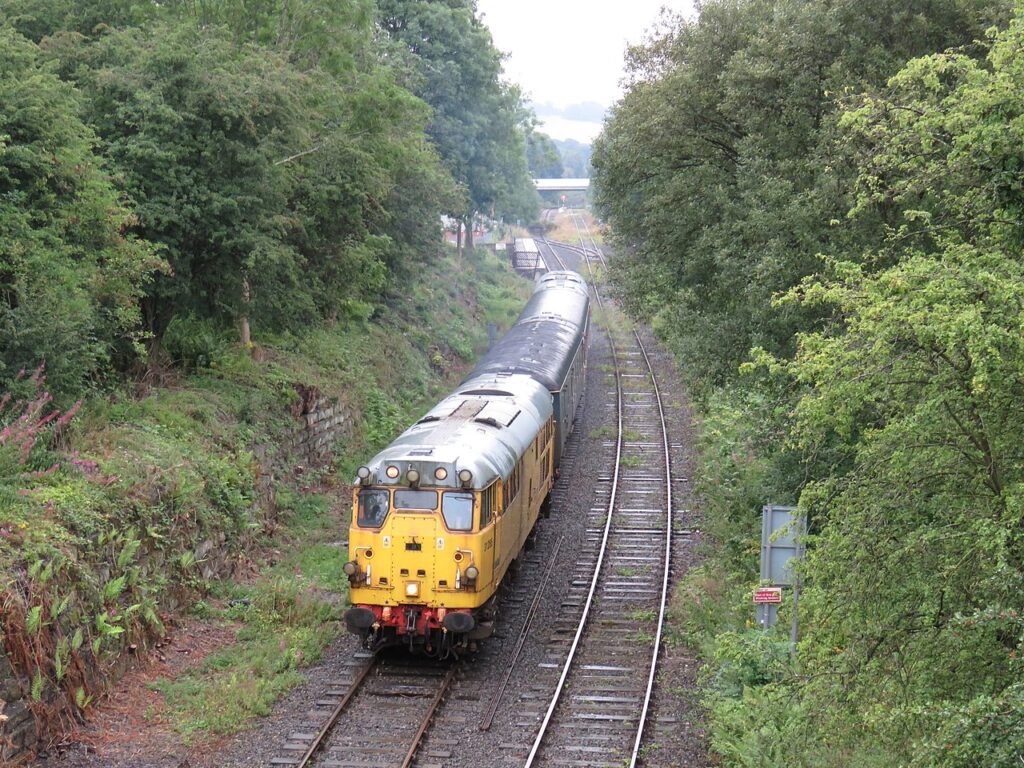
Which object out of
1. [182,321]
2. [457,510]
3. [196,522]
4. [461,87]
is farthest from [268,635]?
[461,87]

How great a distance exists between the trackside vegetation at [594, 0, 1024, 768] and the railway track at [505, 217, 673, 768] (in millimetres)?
911

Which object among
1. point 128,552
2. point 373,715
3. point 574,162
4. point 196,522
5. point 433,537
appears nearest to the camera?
point 373,715

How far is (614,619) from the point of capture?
1755cm

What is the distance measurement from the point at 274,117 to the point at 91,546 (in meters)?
10.7

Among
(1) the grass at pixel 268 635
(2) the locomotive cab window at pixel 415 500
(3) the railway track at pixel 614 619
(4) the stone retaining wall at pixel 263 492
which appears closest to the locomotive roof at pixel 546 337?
(3) the railway track at pixel 614 619

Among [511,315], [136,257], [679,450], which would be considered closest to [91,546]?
[136,257]

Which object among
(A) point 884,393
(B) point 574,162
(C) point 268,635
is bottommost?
(C) point 268,635

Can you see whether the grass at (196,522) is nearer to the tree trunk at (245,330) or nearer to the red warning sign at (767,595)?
the tree trunk at (245,330)

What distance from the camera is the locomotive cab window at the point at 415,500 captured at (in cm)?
1477

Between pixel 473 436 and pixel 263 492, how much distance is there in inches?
254

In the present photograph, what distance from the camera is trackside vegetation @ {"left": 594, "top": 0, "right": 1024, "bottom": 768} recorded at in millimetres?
7781

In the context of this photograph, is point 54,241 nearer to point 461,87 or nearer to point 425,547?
point 425,547

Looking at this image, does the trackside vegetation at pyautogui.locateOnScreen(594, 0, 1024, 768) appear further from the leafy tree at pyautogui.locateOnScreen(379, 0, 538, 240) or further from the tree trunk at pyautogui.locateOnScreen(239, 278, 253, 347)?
the leafy tree at pyautogui.locateOnScreen(379, 0, 538, 240)

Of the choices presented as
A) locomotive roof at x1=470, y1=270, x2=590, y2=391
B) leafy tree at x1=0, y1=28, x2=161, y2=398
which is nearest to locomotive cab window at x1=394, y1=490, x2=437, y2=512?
leafy tree at x1=0, y1=28, x2=161, y2=398
